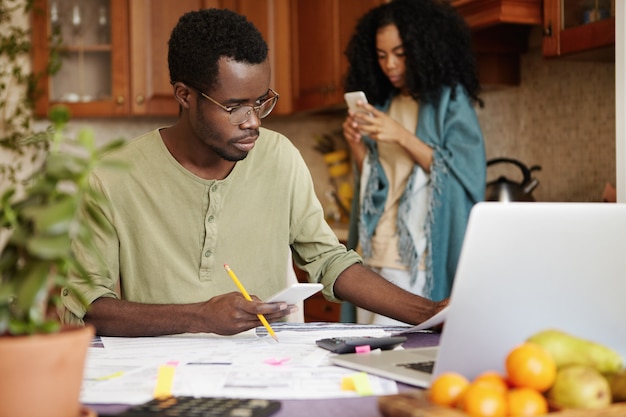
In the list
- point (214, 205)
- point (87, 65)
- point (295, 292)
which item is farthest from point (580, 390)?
point (87, 65)

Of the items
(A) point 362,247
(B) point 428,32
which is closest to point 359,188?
(A) point 362,247

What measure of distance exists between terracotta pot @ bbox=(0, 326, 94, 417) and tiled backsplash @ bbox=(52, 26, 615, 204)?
7.12 ft

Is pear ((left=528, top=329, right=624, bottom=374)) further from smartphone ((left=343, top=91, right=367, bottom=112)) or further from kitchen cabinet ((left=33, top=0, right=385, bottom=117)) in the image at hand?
kitchen cabinet ((left=33, top=0, right=385, bottom=117))

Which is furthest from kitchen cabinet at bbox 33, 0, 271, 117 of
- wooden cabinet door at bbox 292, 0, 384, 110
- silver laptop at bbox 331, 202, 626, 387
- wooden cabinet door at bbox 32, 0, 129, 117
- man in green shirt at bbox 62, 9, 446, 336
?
silver laptop at bbox 331, 202, 626, 387

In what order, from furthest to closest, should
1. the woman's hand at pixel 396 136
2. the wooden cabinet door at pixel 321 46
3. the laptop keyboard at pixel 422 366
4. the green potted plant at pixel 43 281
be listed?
1. the wooden cabinet door at pixel 321 46
2. the woman's hand at pixel 396 136
3. the laptop keyboard at pixel 422 366
4. the green potted plant at pixel 43 281

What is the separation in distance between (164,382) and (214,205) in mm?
713

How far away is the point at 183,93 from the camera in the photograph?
181 cm

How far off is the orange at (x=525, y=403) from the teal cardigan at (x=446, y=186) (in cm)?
180

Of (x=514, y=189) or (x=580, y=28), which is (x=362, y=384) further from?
(x=514, y=189)

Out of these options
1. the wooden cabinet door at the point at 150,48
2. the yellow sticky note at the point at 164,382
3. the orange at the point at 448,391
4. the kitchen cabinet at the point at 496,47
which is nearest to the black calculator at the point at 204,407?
the yellow sticky note at the point at 164,382

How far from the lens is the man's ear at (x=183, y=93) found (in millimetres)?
1796

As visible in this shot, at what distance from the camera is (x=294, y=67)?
13.1ft

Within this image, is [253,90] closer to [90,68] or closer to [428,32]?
[428,32]

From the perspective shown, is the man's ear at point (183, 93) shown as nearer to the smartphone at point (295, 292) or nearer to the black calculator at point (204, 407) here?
the smartphone at point (295, 292)
